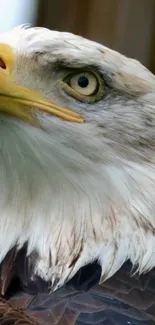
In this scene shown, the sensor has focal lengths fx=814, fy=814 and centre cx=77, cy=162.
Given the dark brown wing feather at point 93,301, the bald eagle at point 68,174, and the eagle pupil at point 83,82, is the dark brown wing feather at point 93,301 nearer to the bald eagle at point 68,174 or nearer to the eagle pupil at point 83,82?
the bald eagle at point 68,174

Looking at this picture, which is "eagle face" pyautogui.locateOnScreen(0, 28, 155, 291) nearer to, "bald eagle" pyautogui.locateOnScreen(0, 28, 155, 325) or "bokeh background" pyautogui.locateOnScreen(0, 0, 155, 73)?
"bald eagle" pyautogui.locateOnScreen(0, 28, 155, 325)

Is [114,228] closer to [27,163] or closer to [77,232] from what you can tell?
[77,232]

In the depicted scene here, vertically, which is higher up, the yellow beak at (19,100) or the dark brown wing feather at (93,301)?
the yellow beak at (19,100)

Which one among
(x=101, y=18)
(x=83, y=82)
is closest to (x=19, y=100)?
(x=83, y=82)

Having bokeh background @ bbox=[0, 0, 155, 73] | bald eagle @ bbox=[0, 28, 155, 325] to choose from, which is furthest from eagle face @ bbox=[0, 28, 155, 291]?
bokeh background @ bbox=[0, 0, 155, 73]

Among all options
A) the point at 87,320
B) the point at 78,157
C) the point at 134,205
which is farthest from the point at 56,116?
the point at 87,320

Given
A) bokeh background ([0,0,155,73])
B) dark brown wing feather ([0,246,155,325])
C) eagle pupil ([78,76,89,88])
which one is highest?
bokeh background ([0,0,155,73])

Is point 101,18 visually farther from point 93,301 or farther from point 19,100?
point 93,301

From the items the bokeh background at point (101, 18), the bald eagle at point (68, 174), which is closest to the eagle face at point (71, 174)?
the bald eagle at point (68, 174)
